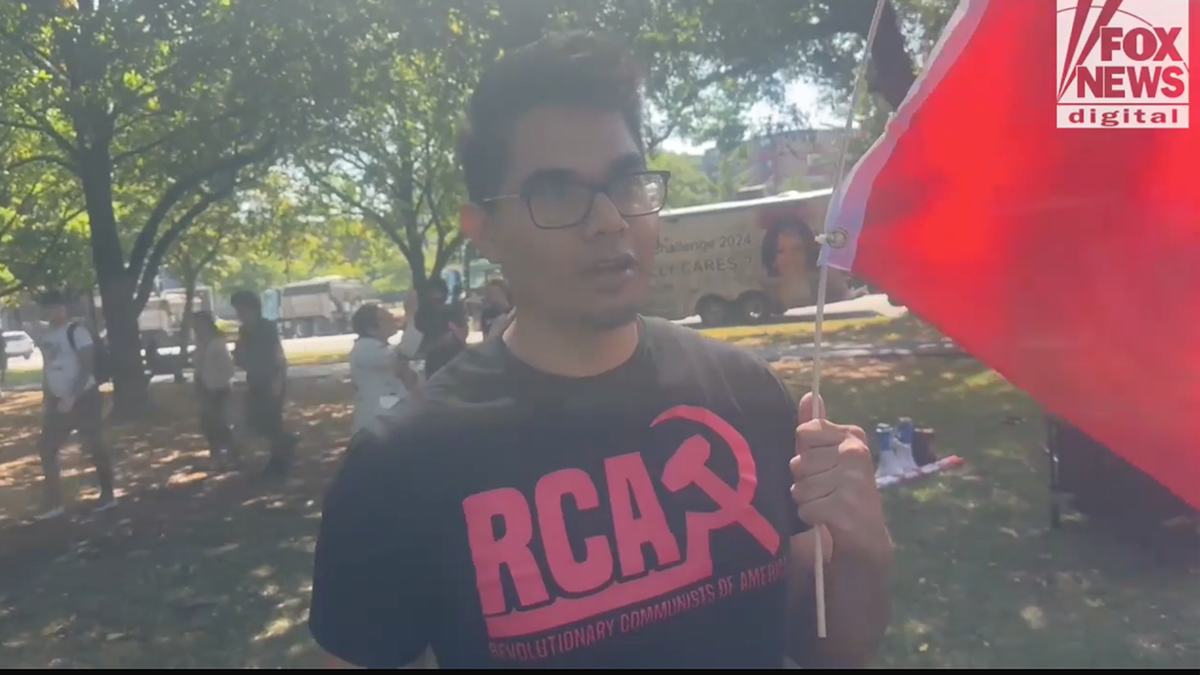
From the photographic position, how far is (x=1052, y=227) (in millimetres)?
1937

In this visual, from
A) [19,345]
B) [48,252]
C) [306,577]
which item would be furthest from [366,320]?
[19,345]

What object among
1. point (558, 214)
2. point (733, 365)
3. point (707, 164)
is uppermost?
point (707, 164)

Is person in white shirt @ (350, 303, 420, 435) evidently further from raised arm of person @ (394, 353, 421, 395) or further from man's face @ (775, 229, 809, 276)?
man's face @ (775, 229, 809, 276)

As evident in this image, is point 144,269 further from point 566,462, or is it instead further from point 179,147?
point 566,462

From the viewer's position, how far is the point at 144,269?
15352 millimetres

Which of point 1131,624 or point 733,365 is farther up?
point 733,365

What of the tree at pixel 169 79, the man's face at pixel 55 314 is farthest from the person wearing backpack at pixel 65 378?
the tree at pixel 169 79

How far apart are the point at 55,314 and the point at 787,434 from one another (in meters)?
6.76

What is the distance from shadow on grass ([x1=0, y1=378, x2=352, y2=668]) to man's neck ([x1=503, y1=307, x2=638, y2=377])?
351cm

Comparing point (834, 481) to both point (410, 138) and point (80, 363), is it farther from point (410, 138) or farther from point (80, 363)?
point (410, 138)

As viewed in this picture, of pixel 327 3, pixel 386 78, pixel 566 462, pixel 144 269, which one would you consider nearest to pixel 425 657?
pixel 566 462

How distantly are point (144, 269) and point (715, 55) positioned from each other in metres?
9.16

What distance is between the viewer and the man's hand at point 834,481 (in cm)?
160

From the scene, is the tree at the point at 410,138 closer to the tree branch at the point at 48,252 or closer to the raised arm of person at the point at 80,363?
the raised arm of person at the point at 80,363
